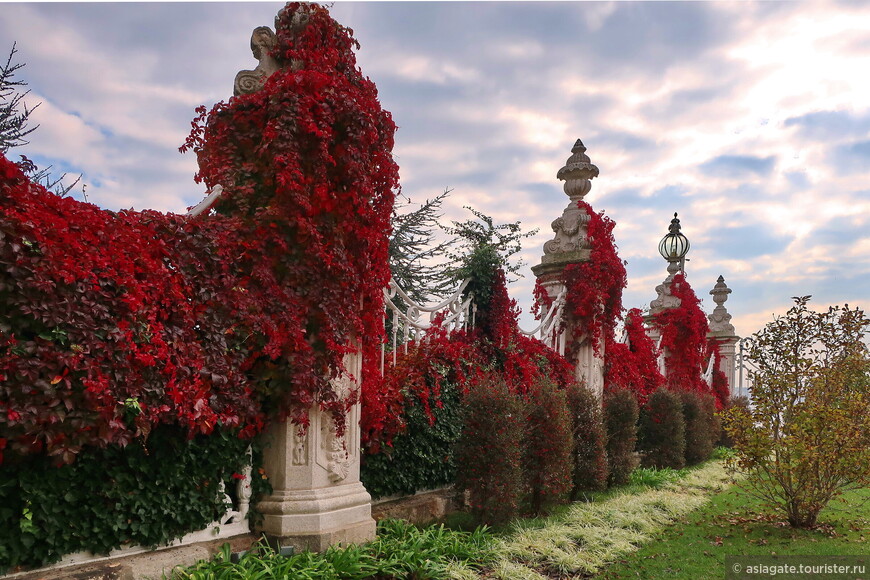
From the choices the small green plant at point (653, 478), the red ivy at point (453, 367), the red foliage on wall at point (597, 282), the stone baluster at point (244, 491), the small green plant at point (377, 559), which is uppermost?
the red foliage on wall at point (597, 282)

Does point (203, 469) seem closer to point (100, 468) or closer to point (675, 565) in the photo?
point (100, 468)

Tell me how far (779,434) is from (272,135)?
5968 millimetres

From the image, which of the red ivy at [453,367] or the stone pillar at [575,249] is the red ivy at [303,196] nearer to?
the red ivy at [453,367]

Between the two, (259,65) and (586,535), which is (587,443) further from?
(259,65)

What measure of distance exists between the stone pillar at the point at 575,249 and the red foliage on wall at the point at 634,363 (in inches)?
18.6

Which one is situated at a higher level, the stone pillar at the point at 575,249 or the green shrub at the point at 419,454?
the stone pillar at the point at 575,249

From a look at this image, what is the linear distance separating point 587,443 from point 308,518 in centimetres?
431

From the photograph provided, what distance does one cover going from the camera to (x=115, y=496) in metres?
3.43

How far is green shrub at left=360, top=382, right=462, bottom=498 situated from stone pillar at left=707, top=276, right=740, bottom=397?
15.3 metres

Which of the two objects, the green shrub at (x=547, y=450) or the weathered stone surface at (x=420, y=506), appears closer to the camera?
the weathered stone surface at (x=420, y=506)

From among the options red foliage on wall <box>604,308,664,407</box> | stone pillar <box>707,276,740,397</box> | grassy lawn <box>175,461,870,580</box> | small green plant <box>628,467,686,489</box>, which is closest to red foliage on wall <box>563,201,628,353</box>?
red foliage on wall <box>604,308,664,407</box>

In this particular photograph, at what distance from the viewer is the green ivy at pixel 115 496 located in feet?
9.97

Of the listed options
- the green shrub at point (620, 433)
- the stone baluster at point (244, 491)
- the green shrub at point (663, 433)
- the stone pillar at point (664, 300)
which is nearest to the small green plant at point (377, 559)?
the stone baluster at point (244, 491)

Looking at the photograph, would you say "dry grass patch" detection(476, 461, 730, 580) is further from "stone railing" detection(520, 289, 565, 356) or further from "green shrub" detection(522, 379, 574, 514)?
"stone railing" detection(520, 289, 565, 356)
